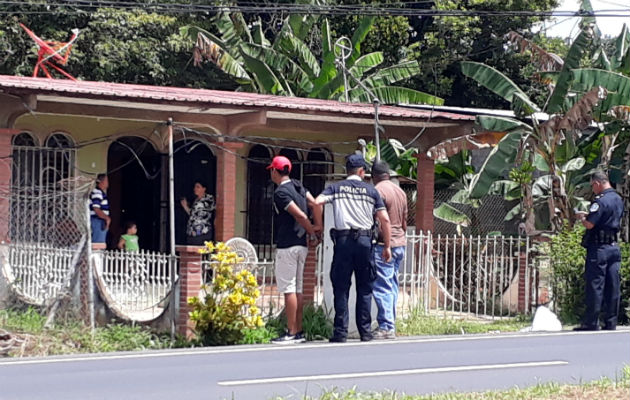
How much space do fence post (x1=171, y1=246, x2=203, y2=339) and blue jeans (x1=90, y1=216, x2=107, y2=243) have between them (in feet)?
12.8

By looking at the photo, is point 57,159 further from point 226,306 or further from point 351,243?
point 351,243

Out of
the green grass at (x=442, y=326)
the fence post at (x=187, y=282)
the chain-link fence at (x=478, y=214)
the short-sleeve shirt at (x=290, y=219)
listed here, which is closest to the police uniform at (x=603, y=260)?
the green grass at (x=442, y=326)

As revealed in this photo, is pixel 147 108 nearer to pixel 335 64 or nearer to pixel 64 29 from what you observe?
pixel 335 64

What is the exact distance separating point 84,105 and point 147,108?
0.90m

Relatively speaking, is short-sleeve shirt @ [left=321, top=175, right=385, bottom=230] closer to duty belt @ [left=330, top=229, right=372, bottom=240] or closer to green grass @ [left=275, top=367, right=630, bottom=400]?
duty belt @ [left=330, top=229, right=372, bottom=240]

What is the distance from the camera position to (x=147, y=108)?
613 inches

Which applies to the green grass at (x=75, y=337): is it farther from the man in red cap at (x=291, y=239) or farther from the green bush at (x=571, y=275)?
the green bush at (x=571, y=275)

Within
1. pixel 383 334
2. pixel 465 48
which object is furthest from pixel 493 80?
pixel 465 48

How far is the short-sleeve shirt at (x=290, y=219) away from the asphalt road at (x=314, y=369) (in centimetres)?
114

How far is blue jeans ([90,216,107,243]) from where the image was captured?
15.1m

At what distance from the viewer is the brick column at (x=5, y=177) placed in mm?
14219

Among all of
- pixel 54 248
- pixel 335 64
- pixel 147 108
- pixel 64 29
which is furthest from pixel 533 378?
pixel 64 29

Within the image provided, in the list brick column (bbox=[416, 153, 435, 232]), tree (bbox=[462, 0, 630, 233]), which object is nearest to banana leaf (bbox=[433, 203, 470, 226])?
brick column (bbox=[416, 153, 435, 232])

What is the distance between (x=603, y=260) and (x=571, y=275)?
155cm
